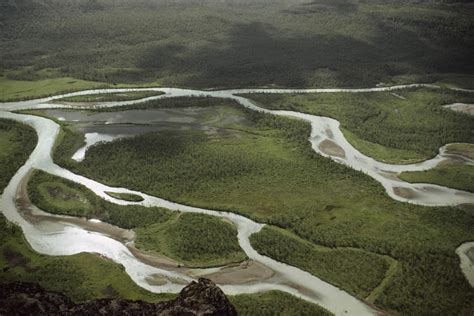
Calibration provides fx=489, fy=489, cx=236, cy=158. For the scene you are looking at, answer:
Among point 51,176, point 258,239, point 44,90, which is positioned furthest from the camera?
point 44,90

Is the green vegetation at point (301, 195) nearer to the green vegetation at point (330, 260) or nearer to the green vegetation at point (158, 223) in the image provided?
the green vegetation at point (330, 260)

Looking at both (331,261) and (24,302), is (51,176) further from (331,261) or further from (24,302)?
(331,261)

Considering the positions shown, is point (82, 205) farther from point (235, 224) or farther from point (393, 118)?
point (393, 118)

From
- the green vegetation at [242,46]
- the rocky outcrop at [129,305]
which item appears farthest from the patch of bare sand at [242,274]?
the green vegetation at [242,46]

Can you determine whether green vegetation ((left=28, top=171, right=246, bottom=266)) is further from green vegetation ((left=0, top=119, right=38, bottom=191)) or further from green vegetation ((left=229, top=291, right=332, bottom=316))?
green vegetation ((left=229, top=291, right=332, bottom=316))

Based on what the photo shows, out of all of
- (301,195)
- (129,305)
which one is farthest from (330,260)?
(129,305)

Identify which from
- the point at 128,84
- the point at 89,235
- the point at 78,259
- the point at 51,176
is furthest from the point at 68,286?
the point at 128,84

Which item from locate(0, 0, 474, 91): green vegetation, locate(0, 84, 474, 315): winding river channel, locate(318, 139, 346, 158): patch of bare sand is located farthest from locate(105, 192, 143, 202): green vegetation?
locate(0, 0, 474, 91): green vegetation
